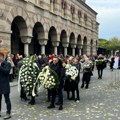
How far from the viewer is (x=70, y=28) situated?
41.9 meters

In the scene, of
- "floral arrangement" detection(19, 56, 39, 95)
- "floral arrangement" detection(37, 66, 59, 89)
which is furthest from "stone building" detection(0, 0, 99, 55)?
"floral arrangement" detection(37, 66, 59, 89)

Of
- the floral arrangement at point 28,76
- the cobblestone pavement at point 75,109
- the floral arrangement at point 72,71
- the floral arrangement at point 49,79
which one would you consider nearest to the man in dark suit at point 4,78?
the cobblestone pavement at point 75,109

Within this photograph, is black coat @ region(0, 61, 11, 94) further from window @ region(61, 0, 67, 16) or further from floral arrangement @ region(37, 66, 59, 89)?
window @ region(61, 0, 67, 16)

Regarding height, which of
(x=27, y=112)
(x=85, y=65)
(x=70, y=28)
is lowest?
(x=27, y=112)

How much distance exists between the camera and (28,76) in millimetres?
14047

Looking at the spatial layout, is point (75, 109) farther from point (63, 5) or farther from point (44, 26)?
point (63, 5)

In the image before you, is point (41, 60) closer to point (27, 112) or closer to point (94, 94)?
point (94, 94)

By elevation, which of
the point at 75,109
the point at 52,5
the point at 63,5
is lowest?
the point at 75,109

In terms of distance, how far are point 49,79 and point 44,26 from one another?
758 inches

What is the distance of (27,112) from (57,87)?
1459 mm

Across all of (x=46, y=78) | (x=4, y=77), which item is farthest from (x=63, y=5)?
(x=4, y=77)

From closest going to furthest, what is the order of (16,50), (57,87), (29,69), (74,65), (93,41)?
(57,87) < (29,69) < (74,65) < (16,50) < (93,41)

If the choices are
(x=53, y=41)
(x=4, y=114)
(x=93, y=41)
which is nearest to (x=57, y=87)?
(x=4, y=114)

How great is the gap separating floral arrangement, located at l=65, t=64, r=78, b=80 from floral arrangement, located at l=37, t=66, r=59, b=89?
2011 millimetres
